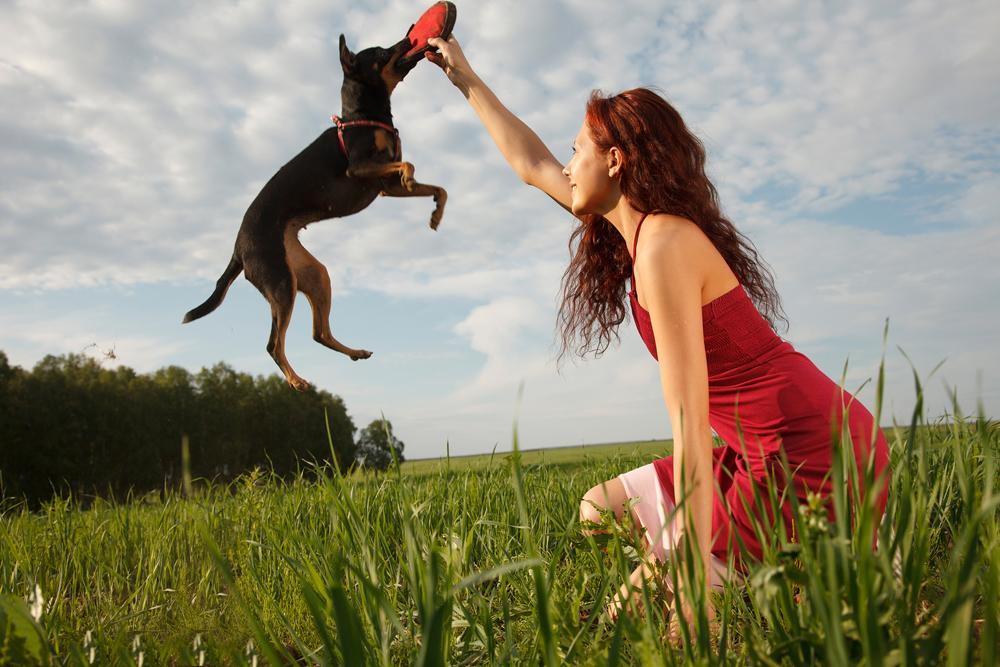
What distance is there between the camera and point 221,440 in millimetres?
20875

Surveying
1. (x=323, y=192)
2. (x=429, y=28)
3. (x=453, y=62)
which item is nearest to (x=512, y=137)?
(x=453, y=62)

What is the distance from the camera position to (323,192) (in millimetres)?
3102

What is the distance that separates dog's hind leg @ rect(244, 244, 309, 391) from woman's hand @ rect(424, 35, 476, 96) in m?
1.16

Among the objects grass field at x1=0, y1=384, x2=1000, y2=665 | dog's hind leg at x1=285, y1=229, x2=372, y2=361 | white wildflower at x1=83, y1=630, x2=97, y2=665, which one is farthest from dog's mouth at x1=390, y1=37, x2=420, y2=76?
white wildflower at x1=83, y1=630, x2=97, y2=665

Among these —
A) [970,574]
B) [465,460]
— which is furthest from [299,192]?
[970,574]

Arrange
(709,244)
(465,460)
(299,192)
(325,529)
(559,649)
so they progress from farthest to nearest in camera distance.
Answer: (465,460) → (325,529) → (299,192) → (709,244) → (559,649)

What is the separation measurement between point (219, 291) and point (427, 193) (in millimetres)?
1268

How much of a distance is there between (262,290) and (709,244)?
73.2 inches

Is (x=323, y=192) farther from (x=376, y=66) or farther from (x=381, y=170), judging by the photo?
(x=376, y=66)

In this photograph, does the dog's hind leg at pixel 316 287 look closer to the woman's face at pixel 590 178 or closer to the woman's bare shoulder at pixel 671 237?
the woman's face at pixel 590 178

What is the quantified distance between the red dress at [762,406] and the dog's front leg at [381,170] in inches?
44.2

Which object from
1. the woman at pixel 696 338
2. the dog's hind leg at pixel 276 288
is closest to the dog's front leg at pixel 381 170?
the dog's hind leg at pixel 276 288

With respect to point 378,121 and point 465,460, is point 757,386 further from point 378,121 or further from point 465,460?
point 465,460

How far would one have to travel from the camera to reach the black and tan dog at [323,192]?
307 centimetres
